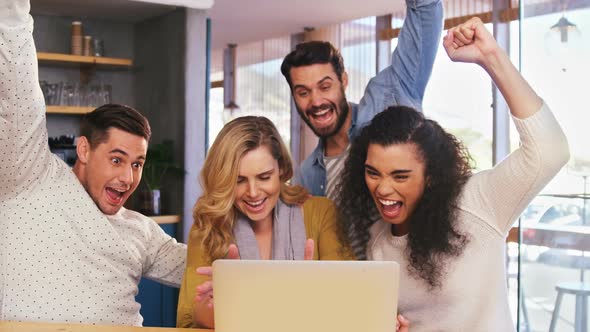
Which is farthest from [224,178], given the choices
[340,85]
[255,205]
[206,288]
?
[340,85]

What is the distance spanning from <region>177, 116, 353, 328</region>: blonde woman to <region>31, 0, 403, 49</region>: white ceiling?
11.3 feet

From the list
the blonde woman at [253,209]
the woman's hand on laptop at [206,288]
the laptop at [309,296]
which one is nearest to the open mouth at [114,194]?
the blonde woman at [253,209]

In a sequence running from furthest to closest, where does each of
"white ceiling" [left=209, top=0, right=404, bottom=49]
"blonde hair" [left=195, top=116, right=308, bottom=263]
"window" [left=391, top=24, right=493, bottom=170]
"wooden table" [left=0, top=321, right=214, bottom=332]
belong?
"white ceiling" [left=209, top=0, right=404, bottom=49]
"window" [left=391, top=24, right=493, bottom=170]
"blonde hair" [left=195, top=116, right=308, bottom=263]
"wooden table" [left=0, top=321, right=214, bottom=332]

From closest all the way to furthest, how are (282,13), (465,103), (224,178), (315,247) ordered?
(224,178) < (315,247) < (465,103) < (282,13)

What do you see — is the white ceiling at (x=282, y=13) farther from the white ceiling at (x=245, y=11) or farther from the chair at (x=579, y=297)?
the chair at (x=579, y=297)

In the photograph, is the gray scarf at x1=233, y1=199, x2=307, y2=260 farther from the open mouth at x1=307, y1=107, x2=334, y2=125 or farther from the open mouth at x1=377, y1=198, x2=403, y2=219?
the open mouth at x1=307, y1=107, x2=334, y2=125

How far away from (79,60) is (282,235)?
3.74 meters

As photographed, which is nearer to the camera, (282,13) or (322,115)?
(322,115)

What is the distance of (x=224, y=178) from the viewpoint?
2.47 metres

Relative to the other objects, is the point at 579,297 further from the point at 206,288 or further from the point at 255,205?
the point at 206,288

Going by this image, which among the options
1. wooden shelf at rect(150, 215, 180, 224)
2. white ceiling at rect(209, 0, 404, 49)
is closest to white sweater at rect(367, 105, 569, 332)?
wooden shelf at rect(150, 215, 180, 224)

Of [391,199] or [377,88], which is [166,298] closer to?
[377,88]

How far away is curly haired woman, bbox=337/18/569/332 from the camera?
223 centimetres

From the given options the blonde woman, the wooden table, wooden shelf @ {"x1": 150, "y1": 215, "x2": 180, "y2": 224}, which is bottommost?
wooden shelf @ {"x1": 150, "y1": 215, "x2": 180, "y2": 224}
